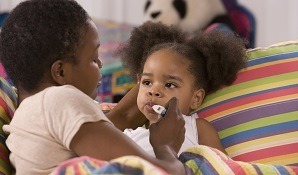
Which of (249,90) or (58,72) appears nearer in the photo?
(58,72)

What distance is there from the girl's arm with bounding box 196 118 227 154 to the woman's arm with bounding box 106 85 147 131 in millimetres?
172

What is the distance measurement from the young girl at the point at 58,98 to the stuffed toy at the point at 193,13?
5.41 feet

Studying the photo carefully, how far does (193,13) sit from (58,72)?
179 cm

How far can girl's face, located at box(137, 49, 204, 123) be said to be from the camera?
1.49 metres

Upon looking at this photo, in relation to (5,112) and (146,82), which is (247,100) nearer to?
(146,82)

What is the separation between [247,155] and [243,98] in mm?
154

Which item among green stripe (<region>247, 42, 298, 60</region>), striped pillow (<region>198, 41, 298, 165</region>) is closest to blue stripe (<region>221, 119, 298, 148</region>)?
striped pillow (<region>198, 41, 298, 165</region>)

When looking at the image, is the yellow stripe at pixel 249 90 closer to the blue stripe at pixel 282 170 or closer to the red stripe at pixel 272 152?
the red stripe at pixel 272 152

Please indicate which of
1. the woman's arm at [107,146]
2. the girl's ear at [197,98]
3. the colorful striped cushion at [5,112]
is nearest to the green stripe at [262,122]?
the girl's ear at [197,98]

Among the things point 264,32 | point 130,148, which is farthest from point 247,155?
point 264,32

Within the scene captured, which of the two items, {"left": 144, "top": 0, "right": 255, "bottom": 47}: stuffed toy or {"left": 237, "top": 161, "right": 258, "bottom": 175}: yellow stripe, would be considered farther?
{"left": 144, "top": 0, "right": 255, "bottom": 47}: stuffed toy

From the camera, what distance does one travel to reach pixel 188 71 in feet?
5.06

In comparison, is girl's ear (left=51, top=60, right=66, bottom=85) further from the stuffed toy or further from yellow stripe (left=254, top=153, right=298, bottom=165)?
the stuffed toy

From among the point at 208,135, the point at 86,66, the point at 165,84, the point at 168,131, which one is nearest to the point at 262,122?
the point at 208,135
